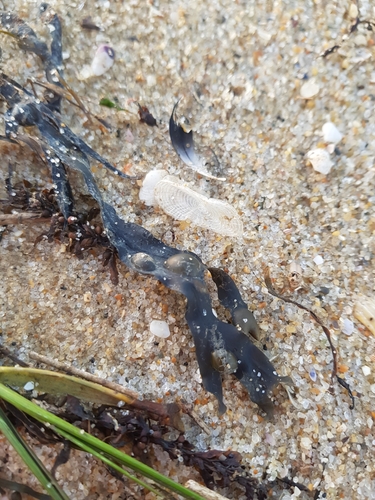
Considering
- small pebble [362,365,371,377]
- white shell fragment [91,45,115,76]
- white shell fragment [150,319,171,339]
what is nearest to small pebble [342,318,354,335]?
small pebble [362,365,371,377]

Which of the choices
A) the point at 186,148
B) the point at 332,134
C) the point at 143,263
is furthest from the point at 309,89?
the point at 143,263

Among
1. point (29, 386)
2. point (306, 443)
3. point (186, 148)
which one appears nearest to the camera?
point (29, 386)

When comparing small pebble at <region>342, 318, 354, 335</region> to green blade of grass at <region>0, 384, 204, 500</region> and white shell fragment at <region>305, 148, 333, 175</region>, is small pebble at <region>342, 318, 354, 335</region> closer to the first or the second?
white shell fragment at <region>305, 148, 333, 175</region>

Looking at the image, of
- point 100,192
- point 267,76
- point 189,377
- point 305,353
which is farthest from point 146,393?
point 267,76

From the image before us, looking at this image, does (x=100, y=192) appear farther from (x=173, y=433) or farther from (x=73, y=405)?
(x=173, y=433)

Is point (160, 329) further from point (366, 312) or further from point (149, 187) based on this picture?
point (366, 312)

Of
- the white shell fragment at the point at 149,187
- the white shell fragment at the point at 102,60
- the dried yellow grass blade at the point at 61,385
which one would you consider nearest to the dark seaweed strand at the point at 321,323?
the white shell fragment at the point at 149,187

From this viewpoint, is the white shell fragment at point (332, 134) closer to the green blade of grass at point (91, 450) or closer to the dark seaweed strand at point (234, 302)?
the dark seaweed strand at point (234, 302)
